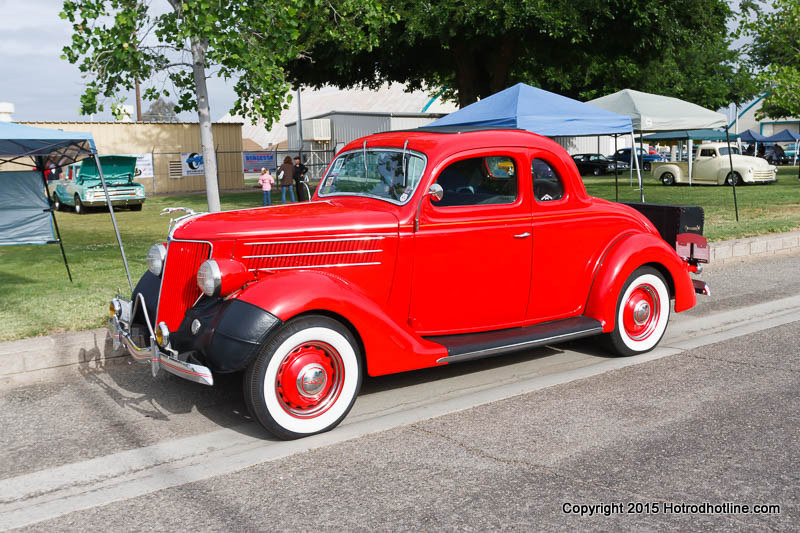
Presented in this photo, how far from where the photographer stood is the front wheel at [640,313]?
5887 millimetres

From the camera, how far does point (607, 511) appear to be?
3.35m

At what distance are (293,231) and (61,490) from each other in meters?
1.95

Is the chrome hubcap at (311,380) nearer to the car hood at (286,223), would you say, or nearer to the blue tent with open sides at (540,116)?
the car hood at (286,223)

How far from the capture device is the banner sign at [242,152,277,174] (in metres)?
35.9

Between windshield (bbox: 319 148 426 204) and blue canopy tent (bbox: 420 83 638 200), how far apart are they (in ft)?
19.0

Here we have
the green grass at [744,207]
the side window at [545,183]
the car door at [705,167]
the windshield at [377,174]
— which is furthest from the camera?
the car door at [705,167]

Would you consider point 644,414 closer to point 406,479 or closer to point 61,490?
point 406,479

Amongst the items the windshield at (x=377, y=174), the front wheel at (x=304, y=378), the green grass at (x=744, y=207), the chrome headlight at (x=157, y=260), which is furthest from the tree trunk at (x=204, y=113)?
the green grass at (x=744, y=207)

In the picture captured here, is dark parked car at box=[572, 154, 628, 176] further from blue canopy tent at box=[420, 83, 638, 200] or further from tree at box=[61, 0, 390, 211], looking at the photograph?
tree at box=[61, 0, 390, 211]

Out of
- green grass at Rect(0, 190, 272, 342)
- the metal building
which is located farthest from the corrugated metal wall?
green grass at Rect(0, 190, 272, 342)

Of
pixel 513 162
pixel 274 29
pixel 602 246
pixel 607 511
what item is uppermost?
pixel 274 29

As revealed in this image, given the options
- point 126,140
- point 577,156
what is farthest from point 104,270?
point 577,156

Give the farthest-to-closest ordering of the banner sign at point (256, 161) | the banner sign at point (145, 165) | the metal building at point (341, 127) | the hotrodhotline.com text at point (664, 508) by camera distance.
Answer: the metal building at point (341, 127) < the banner sign at point (256, 161) < the banner sign at point (145, 165) < the hotrodhotline.com text at point (664, 508)

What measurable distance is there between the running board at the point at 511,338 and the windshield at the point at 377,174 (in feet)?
3.50
